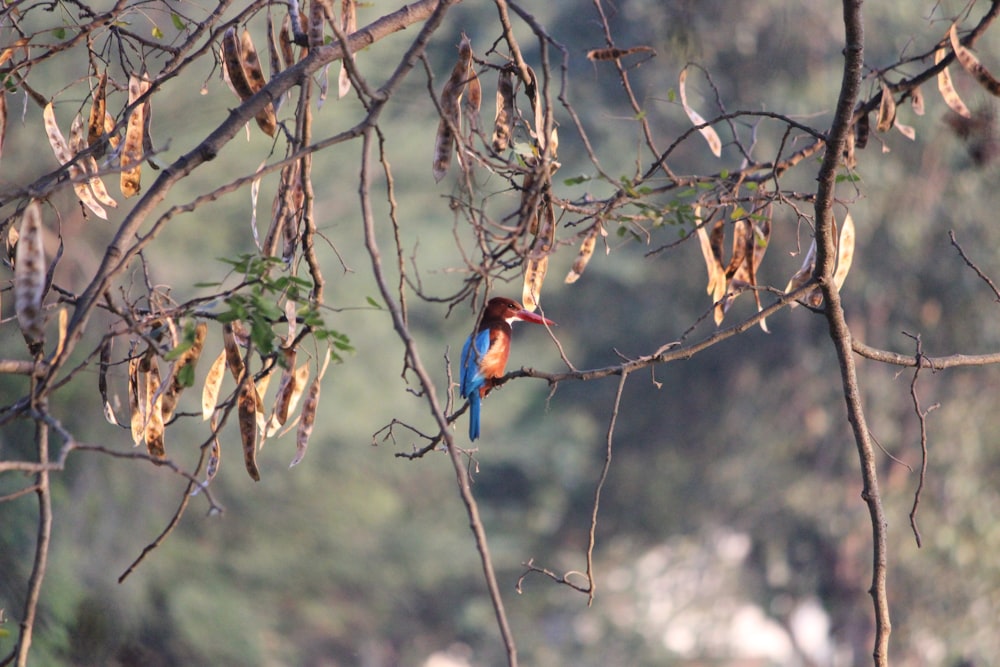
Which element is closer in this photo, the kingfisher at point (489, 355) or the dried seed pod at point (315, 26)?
the dried seed pod at point (315, 26)

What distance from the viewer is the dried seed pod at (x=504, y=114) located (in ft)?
9.02

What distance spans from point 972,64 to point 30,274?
6.42 feet

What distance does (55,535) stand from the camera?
29.8ft

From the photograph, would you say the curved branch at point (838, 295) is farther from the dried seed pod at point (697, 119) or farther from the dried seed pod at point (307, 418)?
the dried seed pod at point (307, 418)

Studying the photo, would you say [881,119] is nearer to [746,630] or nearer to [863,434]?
[863,434]

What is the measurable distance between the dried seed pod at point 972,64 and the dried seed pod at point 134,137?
1.84 metres

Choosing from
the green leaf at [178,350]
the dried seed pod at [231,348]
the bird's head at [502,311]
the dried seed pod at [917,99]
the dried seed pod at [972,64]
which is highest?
the bird's head at [502,311]

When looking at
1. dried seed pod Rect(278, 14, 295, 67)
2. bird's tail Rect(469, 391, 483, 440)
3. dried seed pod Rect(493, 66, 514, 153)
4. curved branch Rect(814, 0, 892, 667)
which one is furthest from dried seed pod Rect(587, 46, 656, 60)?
bird's tail Rect(469, 391, 483, 440)

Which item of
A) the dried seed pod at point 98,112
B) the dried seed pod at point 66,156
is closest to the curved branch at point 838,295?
the dried seed pod at point 66,156

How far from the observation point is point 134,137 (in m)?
2.69

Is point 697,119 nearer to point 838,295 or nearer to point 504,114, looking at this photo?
point 504,114

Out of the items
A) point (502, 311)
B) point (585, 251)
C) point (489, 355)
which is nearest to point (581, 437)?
point (502, 311)

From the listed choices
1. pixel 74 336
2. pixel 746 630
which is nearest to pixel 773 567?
pixel 746 630

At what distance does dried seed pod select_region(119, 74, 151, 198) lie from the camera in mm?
2672
